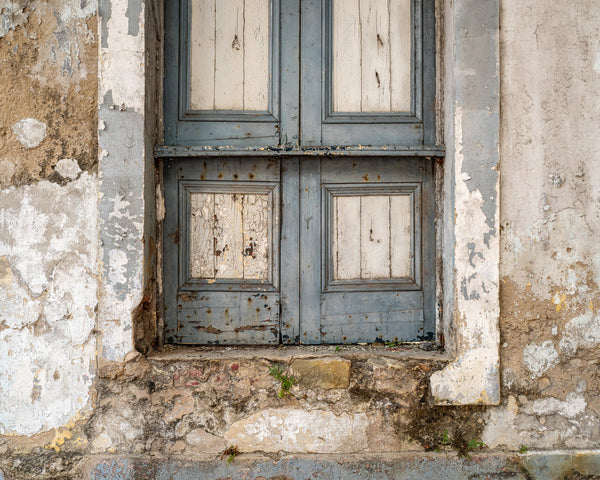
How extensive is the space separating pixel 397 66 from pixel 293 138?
67 cm

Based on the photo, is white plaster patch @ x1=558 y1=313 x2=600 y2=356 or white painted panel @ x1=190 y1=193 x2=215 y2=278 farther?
white painted panel @ x1=190 y1=193 x2=215 y2=278

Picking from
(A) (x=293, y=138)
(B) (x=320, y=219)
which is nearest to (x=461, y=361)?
(B) (x=320, y=219)

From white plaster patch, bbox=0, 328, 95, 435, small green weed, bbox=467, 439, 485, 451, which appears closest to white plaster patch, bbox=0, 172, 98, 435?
white plaster patch, bbox=0, 328, 95, 435

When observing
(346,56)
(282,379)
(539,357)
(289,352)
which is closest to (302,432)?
(282,379)

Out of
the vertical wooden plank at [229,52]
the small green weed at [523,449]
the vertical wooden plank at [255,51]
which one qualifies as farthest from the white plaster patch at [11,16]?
the small green weed at [523,449]

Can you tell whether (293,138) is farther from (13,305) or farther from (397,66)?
(13,305)

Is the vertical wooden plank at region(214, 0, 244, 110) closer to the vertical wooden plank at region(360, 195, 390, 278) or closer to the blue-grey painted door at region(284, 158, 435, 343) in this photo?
the blue-grey painted door at region(284, 158, 435, 343)

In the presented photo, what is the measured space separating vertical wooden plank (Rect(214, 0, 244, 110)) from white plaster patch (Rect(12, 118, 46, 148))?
83 centimetres

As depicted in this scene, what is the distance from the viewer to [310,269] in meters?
2.26

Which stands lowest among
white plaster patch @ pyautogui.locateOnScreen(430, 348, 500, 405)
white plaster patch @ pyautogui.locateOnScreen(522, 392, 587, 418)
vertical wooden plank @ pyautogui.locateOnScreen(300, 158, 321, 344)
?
white plaster patch @ pyautogui.locateOnScreen(522, 392, 587, 418)

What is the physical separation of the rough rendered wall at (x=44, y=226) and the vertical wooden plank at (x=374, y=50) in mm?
1377

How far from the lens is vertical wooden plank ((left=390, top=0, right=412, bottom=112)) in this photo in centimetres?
228

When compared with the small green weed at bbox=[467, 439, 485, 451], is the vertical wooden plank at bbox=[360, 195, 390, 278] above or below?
above

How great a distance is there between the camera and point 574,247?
209cm
